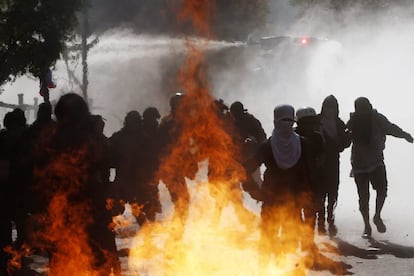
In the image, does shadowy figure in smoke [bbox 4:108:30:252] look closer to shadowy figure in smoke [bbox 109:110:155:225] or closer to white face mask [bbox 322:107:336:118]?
shadowy figure in smoke [bbox 109:110:155:225]

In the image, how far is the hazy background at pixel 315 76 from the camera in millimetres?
19312

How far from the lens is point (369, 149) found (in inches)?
480

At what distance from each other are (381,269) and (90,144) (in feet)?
13.1

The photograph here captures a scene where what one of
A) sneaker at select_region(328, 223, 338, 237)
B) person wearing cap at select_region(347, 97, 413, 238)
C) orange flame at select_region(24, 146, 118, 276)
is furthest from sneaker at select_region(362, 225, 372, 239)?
orange flame at select_region(24, 146, 118, 276)

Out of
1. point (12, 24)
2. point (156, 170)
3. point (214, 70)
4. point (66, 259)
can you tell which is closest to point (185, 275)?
point (66, 259)

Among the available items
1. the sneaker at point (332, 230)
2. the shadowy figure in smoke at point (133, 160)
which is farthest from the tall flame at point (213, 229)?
the sneaker at point (332, 230)

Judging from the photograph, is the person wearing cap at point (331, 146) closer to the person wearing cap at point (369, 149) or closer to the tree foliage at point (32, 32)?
the person wearing cap at point (369, 149)

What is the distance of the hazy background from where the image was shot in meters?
19.3

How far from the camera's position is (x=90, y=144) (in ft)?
23.7

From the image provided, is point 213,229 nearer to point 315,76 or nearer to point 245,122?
point 245,122

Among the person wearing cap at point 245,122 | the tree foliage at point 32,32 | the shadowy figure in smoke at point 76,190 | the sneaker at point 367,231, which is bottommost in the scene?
the sneaker at point 367,231

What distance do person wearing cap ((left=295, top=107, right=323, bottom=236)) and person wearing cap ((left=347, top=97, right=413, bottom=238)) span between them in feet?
7.00

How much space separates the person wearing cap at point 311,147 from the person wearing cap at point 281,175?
0.38ft

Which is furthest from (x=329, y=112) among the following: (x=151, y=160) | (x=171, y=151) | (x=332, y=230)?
(x=151, y=160)
